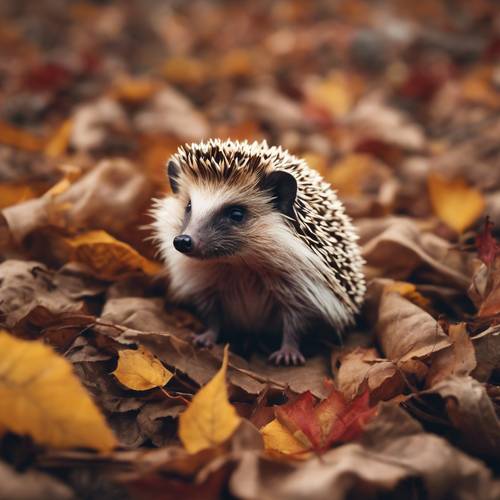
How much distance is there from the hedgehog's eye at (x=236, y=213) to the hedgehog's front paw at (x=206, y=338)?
0.60 meters

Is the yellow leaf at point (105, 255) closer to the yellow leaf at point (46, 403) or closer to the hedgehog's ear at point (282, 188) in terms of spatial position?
the hedgehog's ear at point (282, 188)

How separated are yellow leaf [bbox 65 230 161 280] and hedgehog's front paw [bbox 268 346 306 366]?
856 millimetres

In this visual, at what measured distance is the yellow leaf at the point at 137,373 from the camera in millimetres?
2500

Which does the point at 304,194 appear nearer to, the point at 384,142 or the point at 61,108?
the point at 384,142

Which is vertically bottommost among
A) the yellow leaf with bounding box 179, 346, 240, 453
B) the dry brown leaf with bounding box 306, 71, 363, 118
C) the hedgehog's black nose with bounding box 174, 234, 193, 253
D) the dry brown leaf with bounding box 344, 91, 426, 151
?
the yellow leaf with bounding box 179, 346, 240, 453

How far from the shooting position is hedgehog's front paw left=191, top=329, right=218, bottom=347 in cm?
297

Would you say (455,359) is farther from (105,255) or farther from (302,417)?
(105,255)

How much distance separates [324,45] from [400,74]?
157 centimetres

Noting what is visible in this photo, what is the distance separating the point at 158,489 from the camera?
1.94m

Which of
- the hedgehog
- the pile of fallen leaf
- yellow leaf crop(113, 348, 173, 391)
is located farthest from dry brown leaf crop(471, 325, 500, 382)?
yellow leaf crop(113, 348, 173, 391)

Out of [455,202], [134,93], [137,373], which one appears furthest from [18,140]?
[455,202]

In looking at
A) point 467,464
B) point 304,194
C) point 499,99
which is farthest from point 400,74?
point 467,464

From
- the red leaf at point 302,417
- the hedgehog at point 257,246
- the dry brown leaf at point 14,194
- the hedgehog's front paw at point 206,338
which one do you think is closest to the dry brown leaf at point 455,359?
the red leaf at point 302,417

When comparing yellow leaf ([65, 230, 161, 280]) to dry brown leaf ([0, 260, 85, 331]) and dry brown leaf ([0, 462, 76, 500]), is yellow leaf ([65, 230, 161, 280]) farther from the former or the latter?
dry brown leaf ([0, 462, 76, 500])
